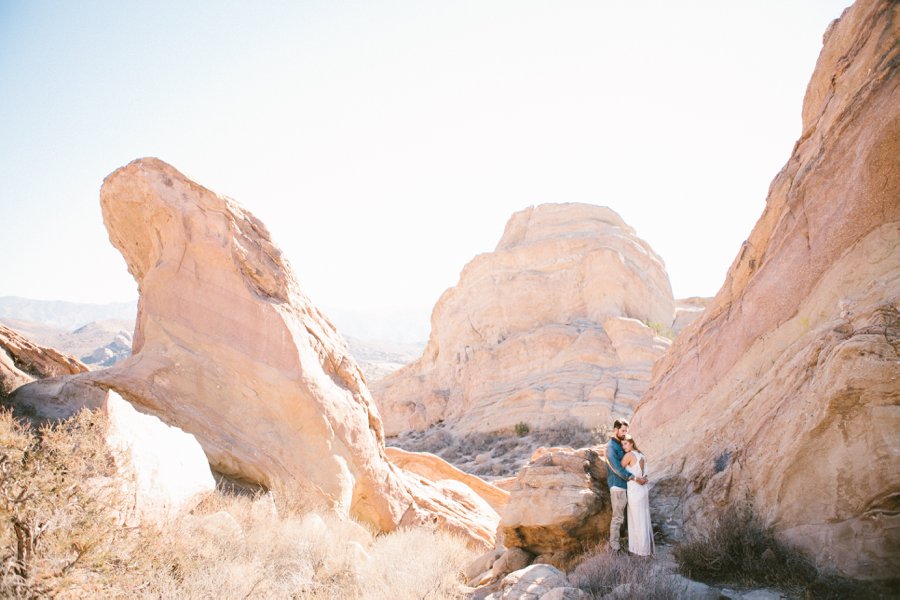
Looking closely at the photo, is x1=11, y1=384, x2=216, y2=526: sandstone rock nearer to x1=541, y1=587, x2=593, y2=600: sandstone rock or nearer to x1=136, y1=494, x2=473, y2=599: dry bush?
x1=136, y1=494, x2=473, y2=599: dry bush

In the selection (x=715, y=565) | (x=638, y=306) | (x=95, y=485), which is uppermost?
(x=638, y=306)

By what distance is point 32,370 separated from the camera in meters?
12.8

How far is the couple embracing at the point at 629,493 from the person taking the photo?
23.5ft

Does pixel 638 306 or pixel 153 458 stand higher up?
pixel 638 306


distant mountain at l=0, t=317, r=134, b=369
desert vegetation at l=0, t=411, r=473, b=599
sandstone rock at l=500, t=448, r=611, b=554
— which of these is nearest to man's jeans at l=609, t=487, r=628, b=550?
sandstone rock at l=500, t=448, r=611, b=554

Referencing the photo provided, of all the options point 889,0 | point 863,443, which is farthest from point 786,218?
point 863,443

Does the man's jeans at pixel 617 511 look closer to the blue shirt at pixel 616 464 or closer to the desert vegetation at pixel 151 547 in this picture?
the blue shirt at pixel 616 464

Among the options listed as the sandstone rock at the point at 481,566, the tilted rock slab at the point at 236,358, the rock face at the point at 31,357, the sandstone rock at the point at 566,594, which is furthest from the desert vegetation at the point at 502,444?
the sandstone rock at the point at 566,594

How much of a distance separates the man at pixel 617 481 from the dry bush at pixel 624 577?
38 centimetres

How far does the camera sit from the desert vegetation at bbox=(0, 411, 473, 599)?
187 inches

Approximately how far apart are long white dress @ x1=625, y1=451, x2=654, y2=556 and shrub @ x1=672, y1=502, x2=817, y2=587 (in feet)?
1.57

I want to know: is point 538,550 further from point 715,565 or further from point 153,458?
point 153,458

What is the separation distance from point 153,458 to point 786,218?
928 centimetres

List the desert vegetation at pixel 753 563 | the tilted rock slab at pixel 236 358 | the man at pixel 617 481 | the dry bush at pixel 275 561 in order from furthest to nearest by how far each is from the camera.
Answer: the tilted rock slab at pixel 236 358 → the man at pixel 617 481 → the dry bush at pixel 275 561 → the desert vegetation at pixel 753 563
